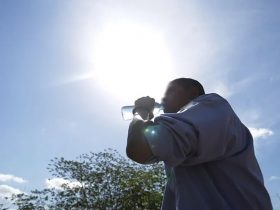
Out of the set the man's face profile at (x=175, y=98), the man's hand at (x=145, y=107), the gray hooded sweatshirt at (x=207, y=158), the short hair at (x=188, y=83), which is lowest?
the gray hooded sweatshirt at (x=207, y=158)

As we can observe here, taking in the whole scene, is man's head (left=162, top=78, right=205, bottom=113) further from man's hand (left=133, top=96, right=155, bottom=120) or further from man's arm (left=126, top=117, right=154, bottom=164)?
man's arm (left=126, top=117, right=154, bottom=164)

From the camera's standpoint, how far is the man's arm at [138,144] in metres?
2.22

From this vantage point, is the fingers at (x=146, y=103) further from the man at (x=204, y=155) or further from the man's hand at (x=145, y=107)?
the man at (x=204, y=155)

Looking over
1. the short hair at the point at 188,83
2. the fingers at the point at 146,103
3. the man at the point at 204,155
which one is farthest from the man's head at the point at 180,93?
the man at the point at 204,155

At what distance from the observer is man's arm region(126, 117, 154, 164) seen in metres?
2.22

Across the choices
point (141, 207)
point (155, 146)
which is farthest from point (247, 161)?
point (141, 207)

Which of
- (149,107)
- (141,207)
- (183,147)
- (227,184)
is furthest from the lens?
(141,207)

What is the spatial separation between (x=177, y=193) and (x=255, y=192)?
0.48 metres

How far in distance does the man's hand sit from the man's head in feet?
0.50

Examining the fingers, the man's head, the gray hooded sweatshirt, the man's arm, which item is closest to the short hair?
the man's head

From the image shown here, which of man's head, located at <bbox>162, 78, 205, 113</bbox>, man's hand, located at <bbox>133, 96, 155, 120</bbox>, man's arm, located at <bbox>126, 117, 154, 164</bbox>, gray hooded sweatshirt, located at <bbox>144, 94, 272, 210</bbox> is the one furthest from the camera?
man's head, located at <bbox>162, 78, 205, 113</bbox>

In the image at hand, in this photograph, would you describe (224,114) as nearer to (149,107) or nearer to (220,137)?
(220,137)

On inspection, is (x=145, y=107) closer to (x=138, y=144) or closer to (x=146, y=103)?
(x=146, y=103)

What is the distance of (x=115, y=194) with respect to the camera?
31297mm
